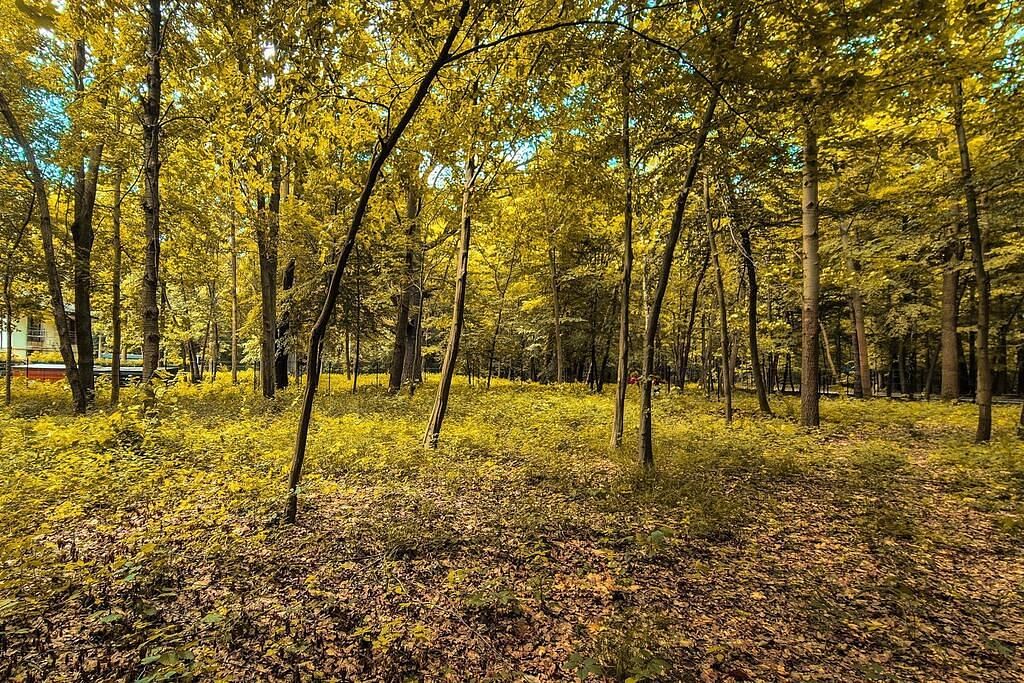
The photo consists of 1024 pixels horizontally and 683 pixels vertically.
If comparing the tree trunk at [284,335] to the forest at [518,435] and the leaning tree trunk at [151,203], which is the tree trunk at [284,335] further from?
the leaning tree trunk at [151,203]

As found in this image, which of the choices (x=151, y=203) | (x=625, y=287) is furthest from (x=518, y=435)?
(x=151, y=203)

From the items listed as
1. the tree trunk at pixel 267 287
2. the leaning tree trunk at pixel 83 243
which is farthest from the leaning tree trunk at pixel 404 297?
the leaning tree trunk at pixel 83 243

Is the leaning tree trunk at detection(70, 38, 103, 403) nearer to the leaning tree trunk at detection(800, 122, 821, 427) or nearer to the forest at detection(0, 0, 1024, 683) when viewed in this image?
the forest at detection(0, 0, 1024, 683)

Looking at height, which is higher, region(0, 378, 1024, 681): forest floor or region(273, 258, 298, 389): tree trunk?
region(273, 258, 298, 389): tree trunk

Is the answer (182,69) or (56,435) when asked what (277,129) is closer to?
(182,69)

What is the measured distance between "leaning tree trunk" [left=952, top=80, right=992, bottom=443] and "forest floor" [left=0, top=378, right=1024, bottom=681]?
0.51m

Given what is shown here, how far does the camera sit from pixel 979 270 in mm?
7234

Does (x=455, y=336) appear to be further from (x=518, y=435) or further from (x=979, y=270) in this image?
(x=979, y=270)

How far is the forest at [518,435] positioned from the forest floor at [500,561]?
0.10 feet

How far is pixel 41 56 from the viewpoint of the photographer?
954cm

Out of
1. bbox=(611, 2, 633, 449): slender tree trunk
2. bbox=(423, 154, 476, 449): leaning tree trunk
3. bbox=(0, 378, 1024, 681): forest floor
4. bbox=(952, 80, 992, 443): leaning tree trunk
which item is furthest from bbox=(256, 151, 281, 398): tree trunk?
bbox=(952, 80, 992, 443): leaning tree trunk

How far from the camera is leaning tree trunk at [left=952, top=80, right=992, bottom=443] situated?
7.03 m

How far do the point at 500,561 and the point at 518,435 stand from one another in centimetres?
439

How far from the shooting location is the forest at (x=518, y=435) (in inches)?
119
